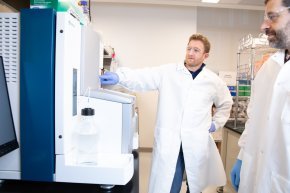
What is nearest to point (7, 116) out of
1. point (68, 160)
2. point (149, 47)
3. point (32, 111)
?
point (32, 111)

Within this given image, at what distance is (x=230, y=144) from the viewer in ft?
8.60

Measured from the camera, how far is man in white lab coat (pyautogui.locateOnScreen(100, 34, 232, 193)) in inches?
68.9

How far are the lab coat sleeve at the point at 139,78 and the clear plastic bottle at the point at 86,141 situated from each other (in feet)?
2.53

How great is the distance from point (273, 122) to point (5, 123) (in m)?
1.07

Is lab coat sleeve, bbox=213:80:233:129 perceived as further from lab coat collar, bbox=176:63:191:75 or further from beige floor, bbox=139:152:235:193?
beige floor, bbox=139:152:235:193

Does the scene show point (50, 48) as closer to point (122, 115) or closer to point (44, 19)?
point (44, 19)

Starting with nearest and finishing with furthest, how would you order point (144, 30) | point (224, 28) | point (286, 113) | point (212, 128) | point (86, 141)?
point (86, 141) → point (286, 113) → point (212, 128) → point (144, 30) → point (224, 28)

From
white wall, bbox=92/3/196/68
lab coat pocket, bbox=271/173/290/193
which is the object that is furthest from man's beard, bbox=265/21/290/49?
white wall, bbox=92/3/196/68

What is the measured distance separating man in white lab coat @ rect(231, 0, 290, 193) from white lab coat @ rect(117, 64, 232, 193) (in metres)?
0.48

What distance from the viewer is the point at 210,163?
191 cm

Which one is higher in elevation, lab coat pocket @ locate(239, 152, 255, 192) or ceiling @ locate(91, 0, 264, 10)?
ceiling @ locate(91, 0, 264, 10)

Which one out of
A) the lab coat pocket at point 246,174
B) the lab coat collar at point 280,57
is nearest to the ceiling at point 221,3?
the lab coat collar at point 280,57

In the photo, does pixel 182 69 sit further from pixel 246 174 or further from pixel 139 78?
pixel 246 174

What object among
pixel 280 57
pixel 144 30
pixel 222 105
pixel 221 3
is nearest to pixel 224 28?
pixel 221 3
